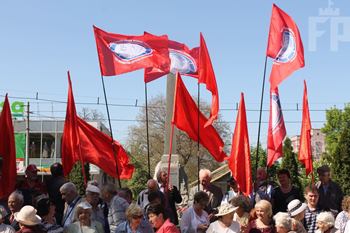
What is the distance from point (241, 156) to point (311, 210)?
5.87 ft

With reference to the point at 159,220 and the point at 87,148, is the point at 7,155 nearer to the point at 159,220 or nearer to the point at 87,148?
the point at 87,148

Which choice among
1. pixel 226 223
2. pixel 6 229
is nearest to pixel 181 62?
pixel 226 223

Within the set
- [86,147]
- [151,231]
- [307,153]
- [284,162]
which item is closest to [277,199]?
[307,153]

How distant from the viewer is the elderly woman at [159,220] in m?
5.83

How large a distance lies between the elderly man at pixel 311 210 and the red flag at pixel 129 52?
428 centimetres

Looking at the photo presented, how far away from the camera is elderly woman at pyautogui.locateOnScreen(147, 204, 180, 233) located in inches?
230

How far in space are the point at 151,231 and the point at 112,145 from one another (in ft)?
13.1

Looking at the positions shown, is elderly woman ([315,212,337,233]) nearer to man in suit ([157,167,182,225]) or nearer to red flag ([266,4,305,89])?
man in suit ([157,167,182,225])

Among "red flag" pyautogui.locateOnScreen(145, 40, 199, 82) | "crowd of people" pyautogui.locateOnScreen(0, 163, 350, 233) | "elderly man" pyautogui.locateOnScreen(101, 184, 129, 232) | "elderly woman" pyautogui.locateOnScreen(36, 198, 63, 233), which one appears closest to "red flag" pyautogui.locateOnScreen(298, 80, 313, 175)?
"crowd of people" pyautogui.locateOnScreen(0, 163, 350, 233)

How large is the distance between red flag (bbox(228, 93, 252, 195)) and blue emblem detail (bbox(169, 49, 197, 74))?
6.86 ft

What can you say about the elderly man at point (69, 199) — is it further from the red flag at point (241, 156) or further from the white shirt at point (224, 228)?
the red flag at point (241, 156)

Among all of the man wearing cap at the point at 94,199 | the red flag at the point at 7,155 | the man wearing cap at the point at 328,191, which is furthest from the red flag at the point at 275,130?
the red flag at the point at 7,155

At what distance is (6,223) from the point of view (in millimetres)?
6637

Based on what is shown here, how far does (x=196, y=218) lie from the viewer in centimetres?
732
